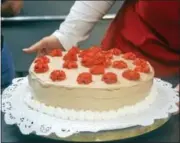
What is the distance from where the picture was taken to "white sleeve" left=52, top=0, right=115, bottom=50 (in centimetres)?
107

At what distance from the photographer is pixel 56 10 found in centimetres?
213

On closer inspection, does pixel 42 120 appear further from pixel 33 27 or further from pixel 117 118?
pixel 33 27

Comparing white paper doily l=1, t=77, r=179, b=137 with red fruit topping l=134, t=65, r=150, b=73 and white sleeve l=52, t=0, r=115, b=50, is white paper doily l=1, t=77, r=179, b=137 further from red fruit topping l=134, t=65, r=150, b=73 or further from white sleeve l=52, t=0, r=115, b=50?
white sleeve l=52, t=0, r=115, b=50

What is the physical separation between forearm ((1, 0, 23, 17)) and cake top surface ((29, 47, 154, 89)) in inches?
41.6

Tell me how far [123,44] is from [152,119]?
1.19 ft

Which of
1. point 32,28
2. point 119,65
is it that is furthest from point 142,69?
point 32,28

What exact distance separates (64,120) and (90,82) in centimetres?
8

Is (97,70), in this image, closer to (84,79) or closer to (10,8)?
(84,79)

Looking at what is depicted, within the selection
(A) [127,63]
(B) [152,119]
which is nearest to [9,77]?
(A) [127,63]

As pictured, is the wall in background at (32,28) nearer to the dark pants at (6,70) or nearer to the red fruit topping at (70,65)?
the dark pants at (6,70)

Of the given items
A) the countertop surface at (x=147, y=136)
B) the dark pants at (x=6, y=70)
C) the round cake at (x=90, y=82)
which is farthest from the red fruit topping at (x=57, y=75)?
the dark pants at (x=6, y=70)

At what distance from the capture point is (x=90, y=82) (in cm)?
71

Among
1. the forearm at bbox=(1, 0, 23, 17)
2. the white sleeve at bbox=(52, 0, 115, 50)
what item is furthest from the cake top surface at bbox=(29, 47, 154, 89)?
the forearm at bbox=(1, 0, 23, 17)

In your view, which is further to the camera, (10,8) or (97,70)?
(10,8)
